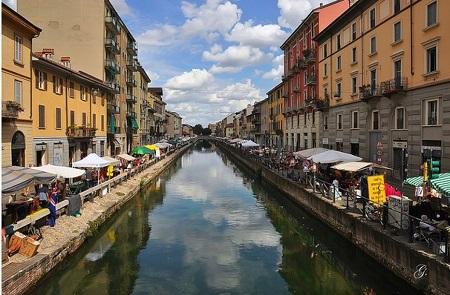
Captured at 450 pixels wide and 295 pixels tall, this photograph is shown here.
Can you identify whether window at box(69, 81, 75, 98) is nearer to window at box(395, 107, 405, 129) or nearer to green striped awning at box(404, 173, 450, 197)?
window at box(395, 107, 405, 129)

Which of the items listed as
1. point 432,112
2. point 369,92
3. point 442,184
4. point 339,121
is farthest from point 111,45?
point 442,184

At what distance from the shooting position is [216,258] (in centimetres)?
1720

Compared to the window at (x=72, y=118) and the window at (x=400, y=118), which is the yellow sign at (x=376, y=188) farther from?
the window at (x=72, y=118)

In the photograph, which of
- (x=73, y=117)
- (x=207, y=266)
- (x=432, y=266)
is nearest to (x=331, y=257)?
(x=207, y=266)

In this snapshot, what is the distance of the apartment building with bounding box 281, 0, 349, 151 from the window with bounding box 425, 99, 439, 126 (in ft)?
63.1

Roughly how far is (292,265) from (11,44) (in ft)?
57.7

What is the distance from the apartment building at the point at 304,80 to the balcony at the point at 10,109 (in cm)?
3018

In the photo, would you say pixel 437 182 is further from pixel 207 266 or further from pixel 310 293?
pixel 207 266

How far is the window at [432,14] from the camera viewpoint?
2395 cm

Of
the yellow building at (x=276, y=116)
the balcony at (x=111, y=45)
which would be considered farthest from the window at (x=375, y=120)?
the yellow building at (x=276, y=116)

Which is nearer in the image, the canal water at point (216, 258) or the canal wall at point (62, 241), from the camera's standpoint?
the canal wall at point (62, 241)

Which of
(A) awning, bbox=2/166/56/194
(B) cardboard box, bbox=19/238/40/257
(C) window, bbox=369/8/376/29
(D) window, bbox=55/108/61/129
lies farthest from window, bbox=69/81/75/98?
(C) window, bbox=369/8/376/29

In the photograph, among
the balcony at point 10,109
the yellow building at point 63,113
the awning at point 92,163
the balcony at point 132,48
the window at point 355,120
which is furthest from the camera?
the balcony at point 132,48

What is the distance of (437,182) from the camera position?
12.8 m
